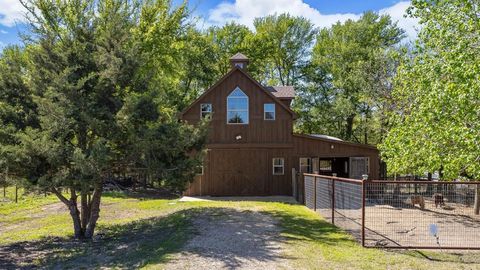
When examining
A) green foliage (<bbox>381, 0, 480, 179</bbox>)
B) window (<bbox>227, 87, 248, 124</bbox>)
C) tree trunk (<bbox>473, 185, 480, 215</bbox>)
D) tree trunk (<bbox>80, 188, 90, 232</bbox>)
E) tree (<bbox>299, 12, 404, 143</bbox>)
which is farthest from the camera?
tree (<bbox>299, 12, 404, 143</bbox>)

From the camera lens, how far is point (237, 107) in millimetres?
20578

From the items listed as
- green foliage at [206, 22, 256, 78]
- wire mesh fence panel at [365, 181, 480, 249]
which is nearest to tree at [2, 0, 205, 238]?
wire mesh fence panel at [365, 181, 480, 249]

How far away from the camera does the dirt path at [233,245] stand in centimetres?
751

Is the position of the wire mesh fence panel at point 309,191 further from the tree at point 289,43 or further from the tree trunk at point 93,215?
the tree at point 289,43

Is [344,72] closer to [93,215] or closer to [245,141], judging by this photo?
[245,141]

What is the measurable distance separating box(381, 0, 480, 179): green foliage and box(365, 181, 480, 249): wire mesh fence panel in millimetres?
671

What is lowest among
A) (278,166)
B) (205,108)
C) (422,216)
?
(422,216)

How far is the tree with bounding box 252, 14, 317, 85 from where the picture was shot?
126 feet

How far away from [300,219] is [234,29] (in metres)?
26.9

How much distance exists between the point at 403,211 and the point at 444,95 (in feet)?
18.6

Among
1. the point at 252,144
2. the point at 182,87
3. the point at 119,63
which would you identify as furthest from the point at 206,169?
the point at 182,87

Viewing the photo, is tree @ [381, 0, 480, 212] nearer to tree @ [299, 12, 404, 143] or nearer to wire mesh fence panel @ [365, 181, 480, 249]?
wire mesh fence panel @ [365, 181, 480, 249]

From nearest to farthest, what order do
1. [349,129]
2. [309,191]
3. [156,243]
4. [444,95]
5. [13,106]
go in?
[444,95] < [156,243] < [13,106] < [309,191] < [349,129]

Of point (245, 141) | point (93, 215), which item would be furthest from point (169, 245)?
point (245, 141)
